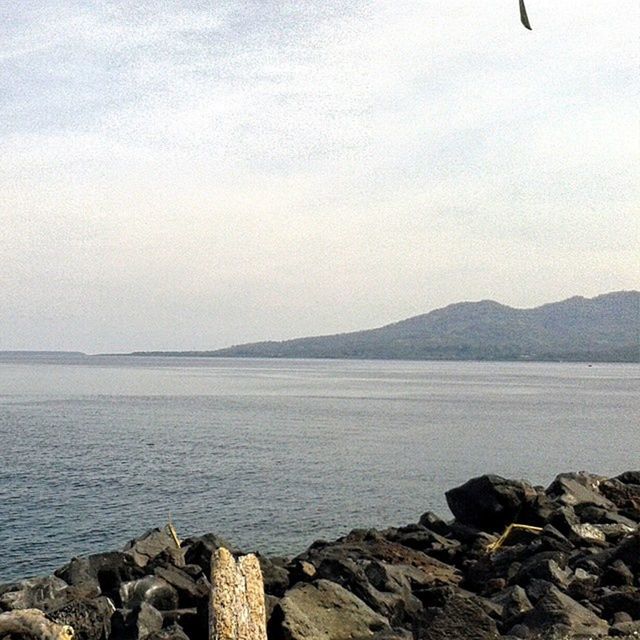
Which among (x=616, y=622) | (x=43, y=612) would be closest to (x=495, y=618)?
(x=616, y=622)

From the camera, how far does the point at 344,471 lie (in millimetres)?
41344

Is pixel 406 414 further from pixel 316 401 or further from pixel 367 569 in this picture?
pixel 367 569

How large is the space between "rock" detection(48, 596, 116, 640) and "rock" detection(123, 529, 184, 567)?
4452 mm

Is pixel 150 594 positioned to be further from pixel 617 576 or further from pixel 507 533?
pixel 507 533

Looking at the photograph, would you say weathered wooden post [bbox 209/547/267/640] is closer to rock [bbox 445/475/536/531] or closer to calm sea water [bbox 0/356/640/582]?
calm sea water [bbox 0/356/640/582]

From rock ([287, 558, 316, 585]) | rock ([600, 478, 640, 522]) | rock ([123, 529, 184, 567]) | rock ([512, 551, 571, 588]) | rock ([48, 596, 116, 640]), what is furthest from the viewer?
rock ([600, 478, 640, 522])

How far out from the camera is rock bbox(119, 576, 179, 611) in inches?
561

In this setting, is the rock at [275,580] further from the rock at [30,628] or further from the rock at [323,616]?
the rock at [30,628]

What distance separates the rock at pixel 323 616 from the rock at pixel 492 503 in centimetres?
1060

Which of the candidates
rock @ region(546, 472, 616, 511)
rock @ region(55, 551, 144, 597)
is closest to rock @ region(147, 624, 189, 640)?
rock @ region(55, 551, 144, 597)

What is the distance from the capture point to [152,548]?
64.8ft

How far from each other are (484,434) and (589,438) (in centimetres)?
663

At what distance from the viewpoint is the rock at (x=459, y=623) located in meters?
11.8

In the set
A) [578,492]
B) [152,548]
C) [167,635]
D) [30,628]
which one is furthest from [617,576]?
[578,492]
